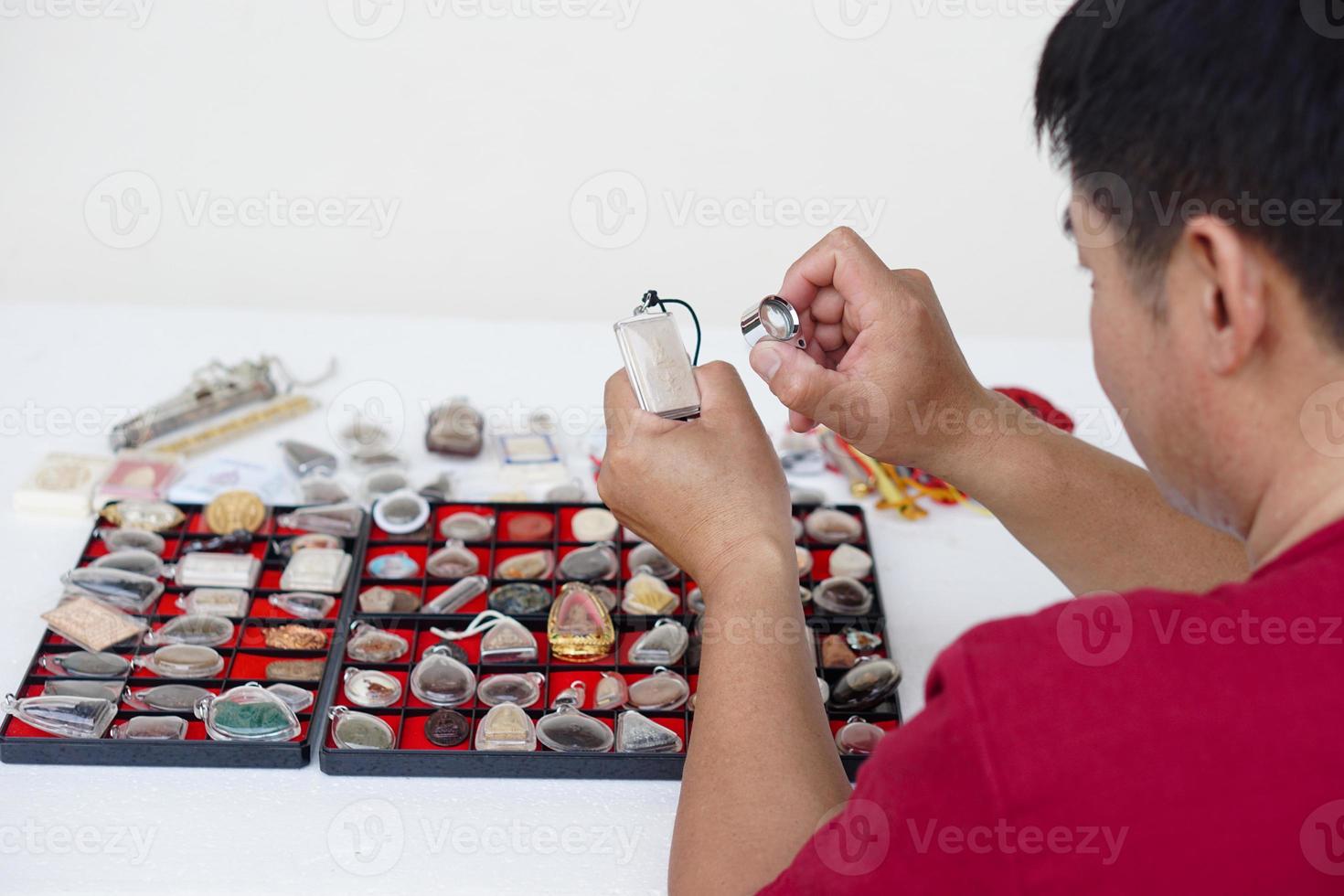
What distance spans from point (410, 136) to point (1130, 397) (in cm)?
199

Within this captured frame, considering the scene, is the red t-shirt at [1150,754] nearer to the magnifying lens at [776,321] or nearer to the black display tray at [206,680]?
the magnifying lens at [776,321]

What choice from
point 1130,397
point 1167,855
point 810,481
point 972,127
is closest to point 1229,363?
point 1130,397

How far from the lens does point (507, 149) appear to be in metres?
2.59

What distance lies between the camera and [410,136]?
255cm

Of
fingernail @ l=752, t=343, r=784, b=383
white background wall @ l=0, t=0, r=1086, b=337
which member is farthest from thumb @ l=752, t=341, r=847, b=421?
white background wall @ l=0, t=0, r=1086, b=337

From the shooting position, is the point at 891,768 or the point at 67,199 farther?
the point at 67,199

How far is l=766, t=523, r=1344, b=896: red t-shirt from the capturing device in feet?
2.26

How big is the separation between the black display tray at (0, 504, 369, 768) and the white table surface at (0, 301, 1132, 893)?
2cm

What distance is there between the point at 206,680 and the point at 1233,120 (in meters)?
1.14

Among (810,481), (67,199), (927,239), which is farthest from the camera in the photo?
(927,239)

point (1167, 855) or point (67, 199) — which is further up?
point (67, 199)

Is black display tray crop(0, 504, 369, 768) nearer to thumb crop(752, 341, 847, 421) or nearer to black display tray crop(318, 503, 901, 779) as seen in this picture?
black display tray crop(318, 503, 901, 779)

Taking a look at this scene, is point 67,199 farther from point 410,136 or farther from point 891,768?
point 891,768

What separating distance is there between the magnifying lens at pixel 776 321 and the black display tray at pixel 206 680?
0.59 m
